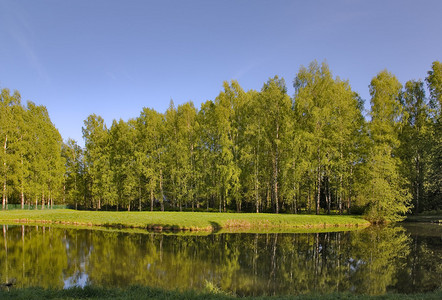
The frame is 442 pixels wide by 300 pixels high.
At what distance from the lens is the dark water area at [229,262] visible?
48.2ft

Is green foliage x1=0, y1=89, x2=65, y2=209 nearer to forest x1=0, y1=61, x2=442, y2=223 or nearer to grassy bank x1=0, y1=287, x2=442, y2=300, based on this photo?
forest x1=0, y1=61, x2=442, y2=223

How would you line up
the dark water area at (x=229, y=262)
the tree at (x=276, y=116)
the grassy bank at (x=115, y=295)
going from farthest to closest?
the tree at (x=276, y=116) < the dark water area at (x=229, y=262) < the grassy bank at (x=115, y=295)

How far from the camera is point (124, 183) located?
191 ft

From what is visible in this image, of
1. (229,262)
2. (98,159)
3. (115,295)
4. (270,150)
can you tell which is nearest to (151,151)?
(98,159)

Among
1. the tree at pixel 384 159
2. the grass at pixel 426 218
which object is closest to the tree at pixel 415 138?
the tree at pixel 384 159

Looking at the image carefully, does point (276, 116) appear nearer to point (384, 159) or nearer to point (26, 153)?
point (384, 159)

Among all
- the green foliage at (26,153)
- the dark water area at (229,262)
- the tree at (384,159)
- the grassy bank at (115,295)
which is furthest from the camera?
the green foliage at (26,153)

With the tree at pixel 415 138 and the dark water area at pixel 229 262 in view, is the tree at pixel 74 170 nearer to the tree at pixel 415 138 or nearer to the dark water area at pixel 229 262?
the dark water area at pixel 229 262

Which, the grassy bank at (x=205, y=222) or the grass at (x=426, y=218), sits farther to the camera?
the grass at (x=426, y=218)

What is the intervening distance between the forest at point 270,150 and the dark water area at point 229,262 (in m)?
16.7

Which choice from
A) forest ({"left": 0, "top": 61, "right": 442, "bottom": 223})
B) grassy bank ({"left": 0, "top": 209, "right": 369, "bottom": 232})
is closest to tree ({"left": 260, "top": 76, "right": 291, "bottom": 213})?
forest ({"left": 0, "top": 61, "right": 442, "bottom": 223})

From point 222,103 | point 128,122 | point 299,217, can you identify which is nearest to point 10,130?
point 128,122

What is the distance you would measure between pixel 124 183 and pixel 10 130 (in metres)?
23.9

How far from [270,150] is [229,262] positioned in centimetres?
3508
